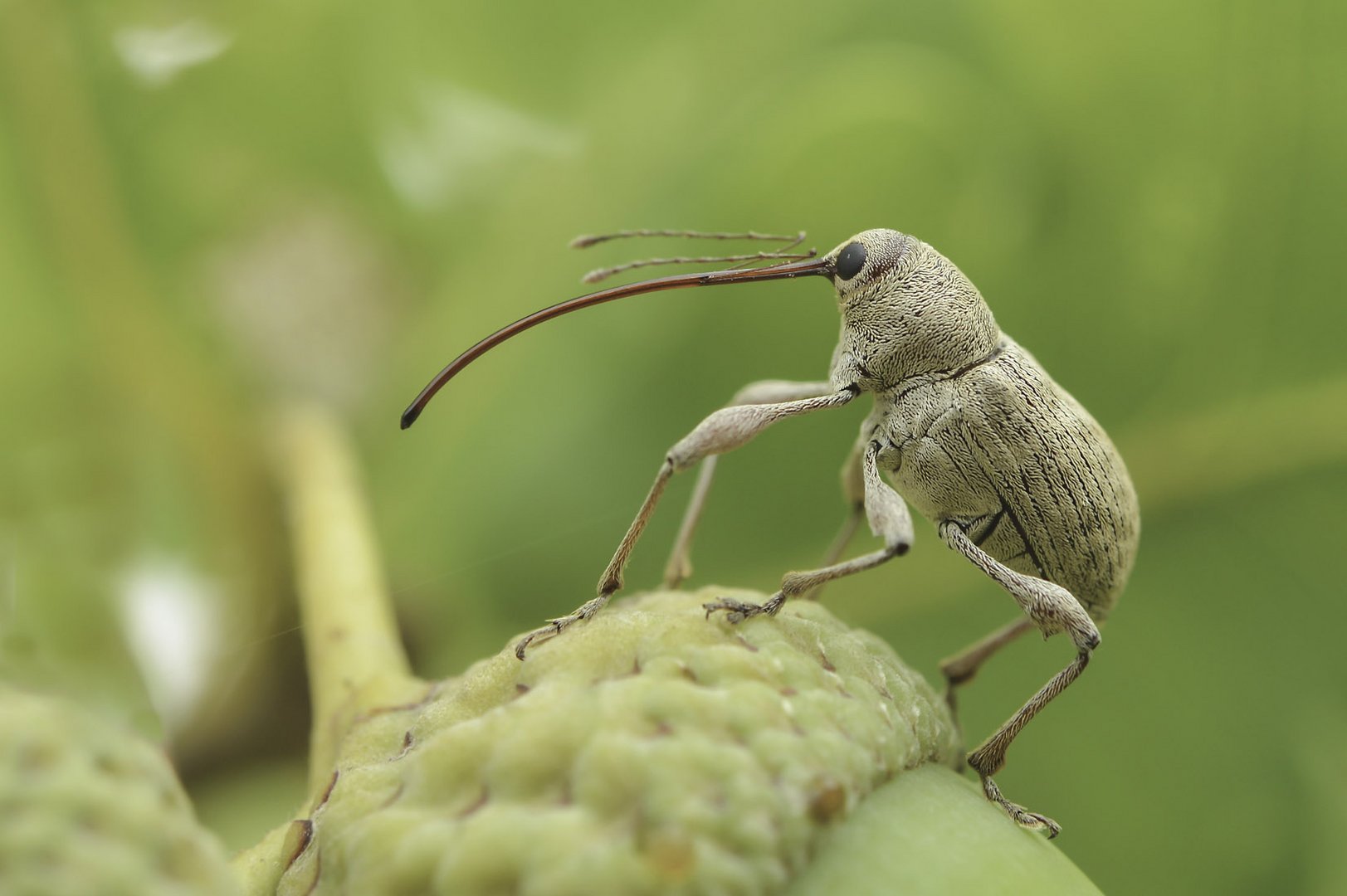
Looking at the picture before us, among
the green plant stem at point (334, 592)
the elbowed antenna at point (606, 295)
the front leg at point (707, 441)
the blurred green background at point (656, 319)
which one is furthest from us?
the blurred green background at point (656, 319)

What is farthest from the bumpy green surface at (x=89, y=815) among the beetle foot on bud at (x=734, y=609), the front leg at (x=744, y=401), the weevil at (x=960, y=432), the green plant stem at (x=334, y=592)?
the front leg at (x=744, y=401)

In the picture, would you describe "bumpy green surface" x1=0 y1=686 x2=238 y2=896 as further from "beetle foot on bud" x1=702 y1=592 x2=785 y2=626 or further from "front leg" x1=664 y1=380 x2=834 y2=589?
"front leg" x1=664 y1=380 x2=834 y2=589

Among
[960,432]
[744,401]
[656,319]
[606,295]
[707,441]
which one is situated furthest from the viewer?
[656,319]

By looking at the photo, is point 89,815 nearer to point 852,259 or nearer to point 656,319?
point 852,259

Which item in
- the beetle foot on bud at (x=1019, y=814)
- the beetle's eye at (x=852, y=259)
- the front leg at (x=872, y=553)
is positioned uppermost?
the beetle's eye at (x=852, y=259)

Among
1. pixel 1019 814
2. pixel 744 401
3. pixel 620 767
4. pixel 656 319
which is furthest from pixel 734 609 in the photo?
pixel 656 319

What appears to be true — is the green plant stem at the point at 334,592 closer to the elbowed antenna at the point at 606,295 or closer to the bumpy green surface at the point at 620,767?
the bumpy green surface at the point at 620,767

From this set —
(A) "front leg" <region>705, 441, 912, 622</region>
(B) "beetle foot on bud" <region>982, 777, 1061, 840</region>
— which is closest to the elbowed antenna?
(A) "front leg" <region>705, 441, 912, 622</region>
